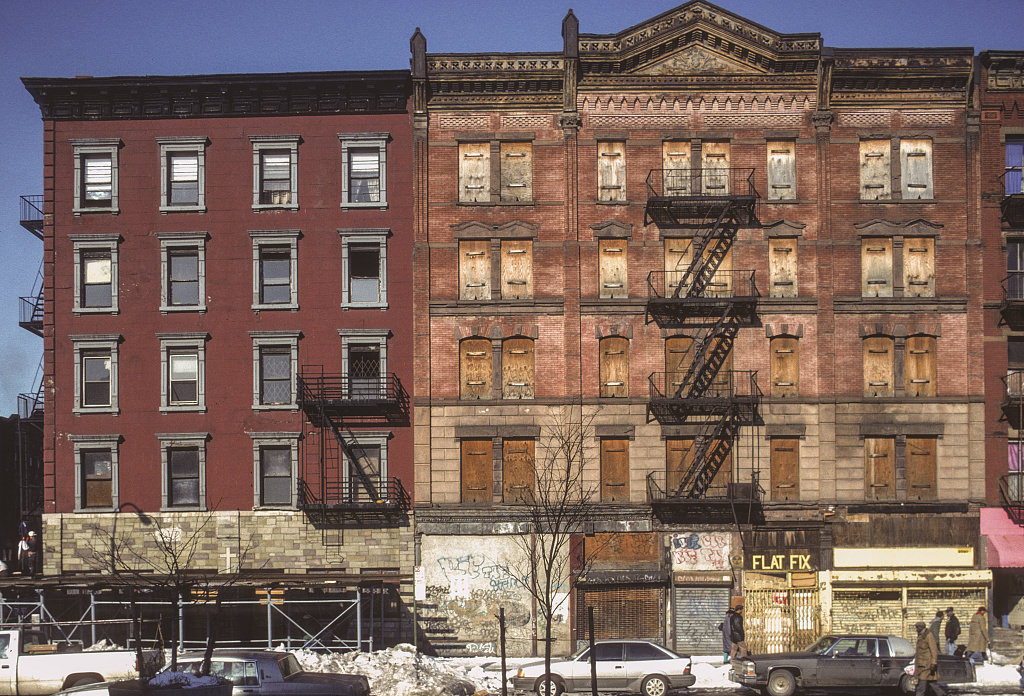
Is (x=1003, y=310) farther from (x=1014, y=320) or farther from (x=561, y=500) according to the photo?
(x=561, y=500)

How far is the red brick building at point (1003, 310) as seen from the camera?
3219 centimetres

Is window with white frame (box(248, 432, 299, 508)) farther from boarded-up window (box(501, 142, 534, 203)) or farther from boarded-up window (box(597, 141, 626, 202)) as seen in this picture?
boarded-up window (box(597, 141, 626, 202))

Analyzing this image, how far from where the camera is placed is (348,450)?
1273 inches

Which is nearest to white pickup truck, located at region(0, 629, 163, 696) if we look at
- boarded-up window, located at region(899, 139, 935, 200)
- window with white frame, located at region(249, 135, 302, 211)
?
window with white frame, located at region(249, 135, 302, 211)

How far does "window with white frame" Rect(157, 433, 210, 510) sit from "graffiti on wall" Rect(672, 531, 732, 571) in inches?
609

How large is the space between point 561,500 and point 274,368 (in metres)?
10.4

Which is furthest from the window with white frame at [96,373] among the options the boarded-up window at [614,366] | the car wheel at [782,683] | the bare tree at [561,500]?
the car wheel at [782,683]

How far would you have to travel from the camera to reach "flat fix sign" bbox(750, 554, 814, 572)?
3200cm

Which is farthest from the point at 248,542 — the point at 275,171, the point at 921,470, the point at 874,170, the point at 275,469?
the point at 874,170

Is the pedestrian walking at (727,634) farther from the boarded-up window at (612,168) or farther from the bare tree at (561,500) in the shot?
the boarded-up window at (612,168)

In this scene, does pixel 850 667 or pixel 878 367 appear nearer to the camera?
pixel 850 667

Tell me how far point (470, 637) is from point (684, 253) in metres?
14.2

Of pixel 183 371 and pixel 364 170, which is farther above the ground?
pixel 364 170

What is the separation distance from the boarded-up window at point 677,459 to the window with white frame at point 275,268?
13.1 meters
